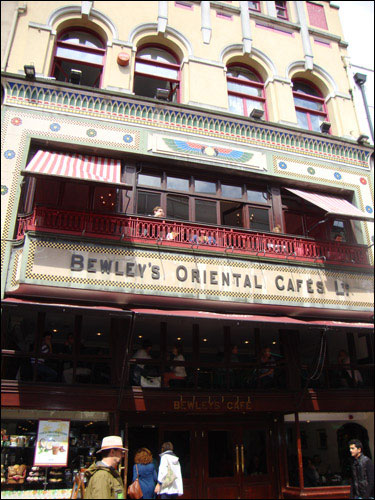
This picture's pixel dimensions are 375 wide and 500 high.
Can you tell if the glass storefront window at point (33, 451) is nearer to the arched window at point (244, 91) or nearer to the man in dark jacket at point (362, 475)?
the man in dark jacket at point (362, 475)

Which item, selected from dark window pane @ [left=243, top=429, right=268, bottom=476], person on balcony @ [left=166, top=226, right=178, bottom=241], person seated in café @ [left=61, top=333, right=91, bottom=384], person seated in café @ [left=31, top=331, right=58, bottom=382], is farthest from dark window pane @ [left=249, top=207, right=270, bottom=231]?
person seated in café @ [left=31, top=331, right=58, bottom=382]

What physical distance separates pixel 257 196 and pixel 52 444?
846 cm

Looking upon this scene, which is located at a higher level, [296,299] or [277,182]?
[277,182]

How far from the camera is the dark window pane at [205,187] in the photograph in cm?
1270

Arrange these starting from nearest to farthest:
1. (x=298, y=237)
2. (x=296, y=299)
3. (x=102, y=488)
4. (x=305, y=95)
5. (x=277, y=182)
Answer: (x=102, y=488)
(x=296, y=299)
(x=298, y=237)
(x=277, y=182)
(x=305, y=95)

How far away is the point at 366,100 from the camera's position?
16469 mm

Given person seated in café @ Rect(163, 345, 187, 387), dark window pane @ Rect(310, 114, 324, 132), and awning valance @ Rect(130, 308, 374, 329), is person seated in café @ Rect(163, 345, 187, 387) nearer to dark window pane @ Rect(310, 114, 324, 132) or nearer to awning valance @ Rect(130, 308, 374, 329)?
awning valance @ Rect(130, 308, 374, 329)

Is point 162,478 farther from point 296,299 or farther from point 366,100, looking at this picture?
point 366,100

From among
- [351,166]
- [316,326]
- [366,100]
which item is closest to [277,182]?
[351,166]

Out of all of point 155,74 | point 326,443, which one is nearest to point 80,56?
point 155,74

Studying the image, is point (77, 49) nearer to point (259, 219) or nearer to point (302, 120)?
point (259, 219)

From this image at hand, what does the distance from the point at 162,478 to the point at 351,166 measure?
10924mm

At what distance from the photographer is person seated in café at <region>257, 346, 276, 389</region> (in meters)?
11.5

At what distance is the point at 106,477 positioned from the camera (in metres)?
5.51
